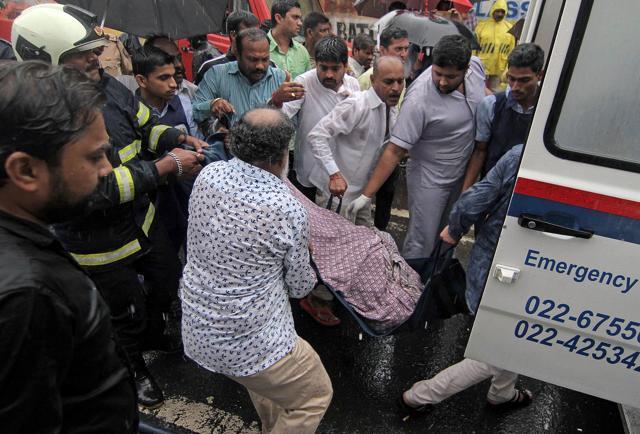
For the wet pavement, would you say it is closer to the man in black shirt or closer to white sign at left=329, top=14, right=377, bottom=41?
the man in black shirt

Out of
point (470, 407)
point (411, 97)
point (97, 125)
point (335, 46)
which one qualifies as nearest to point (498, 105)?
point (411, 97)

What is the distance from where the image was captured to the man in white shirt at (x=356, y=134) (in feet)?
9.68

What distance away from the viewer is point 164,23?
321 cm

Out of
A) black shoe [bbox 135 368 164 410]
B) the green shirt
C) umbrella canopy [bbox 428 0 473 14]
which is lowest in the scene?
black shoe [bbox 135 368 164 410]

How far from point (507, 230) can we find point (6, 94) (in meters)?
1.60

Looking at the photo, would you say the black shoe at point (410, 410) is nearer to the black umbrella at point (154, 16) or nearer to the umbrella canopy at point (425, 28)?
the black umbrella at point (154, 16)

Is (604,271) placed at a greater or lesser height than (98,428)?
greater

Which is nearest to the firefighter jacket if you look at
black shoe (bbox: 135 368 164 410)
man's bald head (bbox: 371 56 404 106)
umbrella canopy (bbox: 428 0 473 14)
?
black shoe (bbox: 135 368 164 410)

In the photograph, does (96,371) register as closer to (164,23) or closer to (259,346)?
(259,346)

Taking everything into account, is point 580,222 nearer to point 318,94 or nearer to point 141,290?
point 141,290

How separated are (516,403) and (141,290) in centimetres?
204

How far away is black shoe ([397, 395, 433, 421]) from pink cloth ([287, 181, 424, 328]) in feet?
1.54

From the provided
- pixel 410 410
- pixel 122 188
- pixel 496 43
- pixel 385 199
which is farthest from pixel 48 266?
pixel 496 43

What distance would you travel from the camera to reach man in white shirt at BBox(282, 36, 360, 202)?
124 inches
